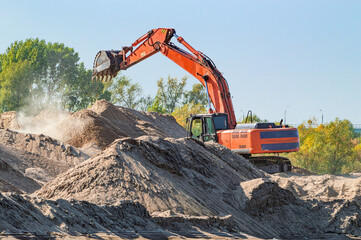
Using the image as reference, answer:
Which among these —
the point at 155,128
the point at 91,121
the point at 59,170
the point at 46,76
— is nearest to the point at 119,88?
the point at 46,76

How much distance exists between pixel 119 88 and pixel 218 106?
142 feet

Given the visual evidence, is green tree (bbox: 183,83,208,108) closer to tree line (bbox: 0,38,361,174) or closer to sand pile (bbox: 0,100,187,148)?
tree line (bbox: 0,38,361,174)

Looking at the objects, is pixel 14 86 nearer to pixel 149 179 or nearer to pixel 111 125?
pixel 111 125

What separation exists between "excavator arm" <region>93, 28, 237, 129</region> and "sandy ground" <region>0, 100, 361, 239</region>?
3037 millimetres

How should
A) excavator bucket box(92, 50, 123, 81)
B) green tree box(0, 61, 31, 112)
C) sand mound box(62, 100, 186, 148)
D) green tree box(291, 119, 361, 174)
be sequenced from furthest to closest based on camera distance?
green tree box(0, 61, 31, 112), green tree box(291, 119, 361, 174), sand mound box(62, 100, 186, 148), excavator bucket box(92, 50, 123, 81)

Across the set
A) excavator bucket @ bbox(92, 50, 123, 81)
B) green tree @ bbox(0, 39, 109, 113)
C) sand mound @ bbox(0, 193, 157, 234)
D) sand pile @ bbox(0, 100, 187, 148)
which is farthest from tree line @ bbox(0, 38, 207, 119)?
sand mound @ bbox(0, 193, 157, 234)

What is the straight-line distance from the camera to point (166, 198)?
11766mm

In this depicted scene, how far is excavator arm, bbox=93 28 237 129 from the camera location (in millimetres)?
19828

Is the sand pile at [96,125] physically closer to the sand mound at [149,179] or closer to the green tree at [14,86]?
the sand mound at [149,179]

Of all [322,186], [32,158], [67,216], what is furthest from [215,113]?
[67,216]

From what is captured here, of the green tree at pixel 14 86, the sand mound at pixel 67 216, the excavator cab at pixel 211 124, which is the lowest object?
the sand mound at pixel 67 216

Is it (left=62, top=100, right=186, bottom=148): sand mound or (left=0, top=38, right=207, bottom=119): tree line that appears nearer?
(left=62, top=100, right=186, bottom=148): sand mound

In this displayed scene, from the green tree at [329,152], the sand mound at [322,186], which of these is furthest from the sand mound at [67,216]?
the green tree at [329,152]

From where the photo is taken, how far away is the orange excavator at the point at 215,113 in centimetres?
1828
